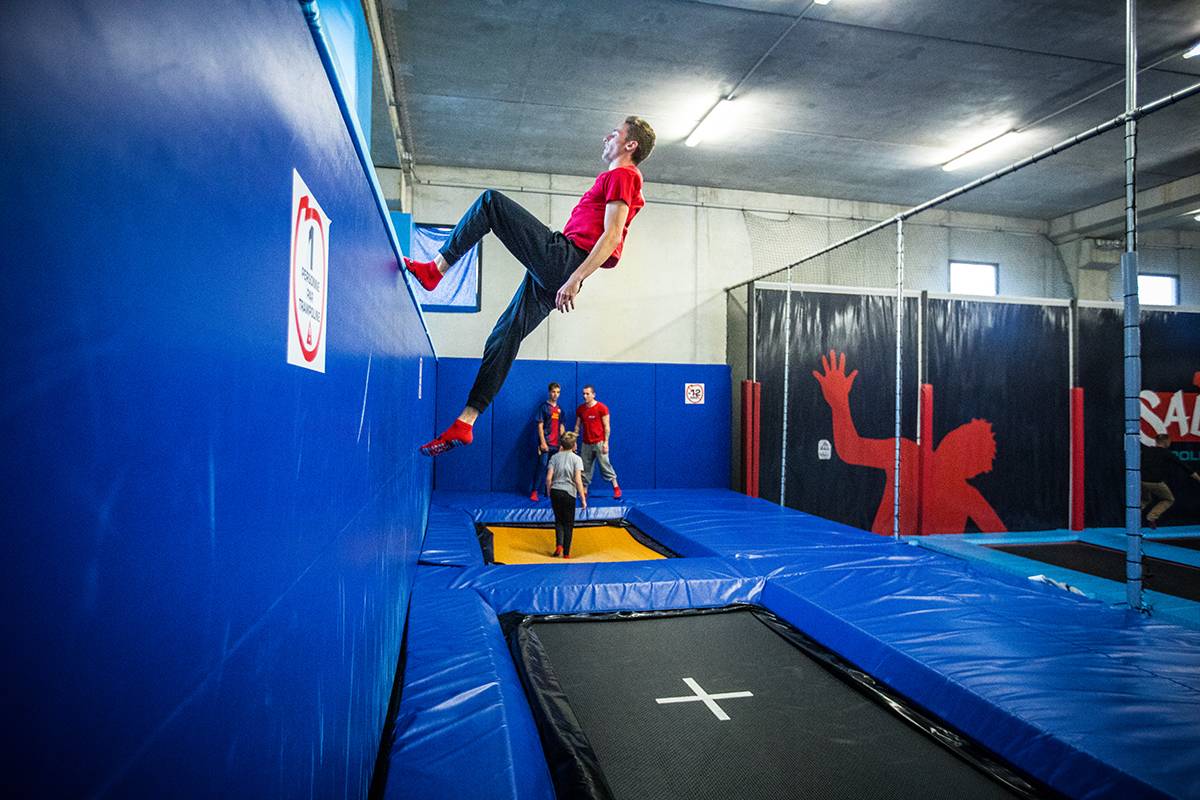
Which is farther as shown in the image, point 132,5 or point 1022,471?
point 1022,471

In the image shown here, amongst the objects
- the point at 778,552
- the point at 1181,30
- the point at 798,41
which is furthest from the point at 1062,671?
the point at 1181,30

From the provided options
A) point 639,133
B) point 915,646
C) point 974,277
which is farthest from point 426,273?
point 974,277

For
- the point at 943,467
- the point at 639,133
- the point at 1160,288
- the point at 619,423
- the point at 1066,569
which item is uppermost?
the point at 1160,288

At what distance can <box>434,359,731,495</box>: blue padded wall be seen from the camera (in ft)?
24.0

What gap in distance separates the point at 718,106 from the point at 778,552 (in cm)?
465

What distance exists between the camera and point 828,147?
736 centimetres

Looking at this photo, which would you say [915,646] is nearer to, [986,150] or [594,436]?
[594,436]

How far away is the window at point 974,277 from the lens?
368 inches

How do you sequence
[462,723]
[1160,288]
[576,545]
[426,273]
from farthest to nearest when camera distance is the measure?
Answer: [1160,288], [576,545], [426,273], [462,723]

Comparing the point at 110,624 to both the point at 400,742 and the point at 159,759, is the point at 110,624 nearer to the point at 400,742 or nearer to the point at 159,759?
the point at 159,759

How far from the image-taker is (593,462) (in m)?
7.12

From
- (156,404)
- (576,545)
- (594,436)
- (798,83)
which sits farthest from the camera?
(594,436)

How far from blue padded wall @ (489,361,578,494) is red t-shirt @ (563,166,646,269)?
16.7ft

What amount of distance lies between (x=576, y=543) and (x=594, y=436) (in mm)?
1516
